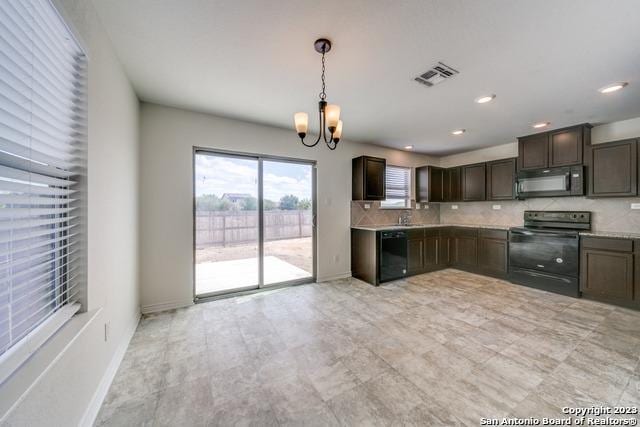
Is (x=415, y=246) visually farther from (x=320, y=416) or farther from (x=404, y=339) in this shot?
(x=320, y=416)

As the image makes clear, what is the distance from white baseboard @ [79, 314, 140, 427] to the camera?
1.38 metres

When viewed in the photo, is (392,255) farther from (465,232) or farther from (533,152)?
(533,152)

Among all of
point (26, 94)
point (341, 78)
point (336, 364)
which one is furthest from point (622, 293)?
point (26, 94)

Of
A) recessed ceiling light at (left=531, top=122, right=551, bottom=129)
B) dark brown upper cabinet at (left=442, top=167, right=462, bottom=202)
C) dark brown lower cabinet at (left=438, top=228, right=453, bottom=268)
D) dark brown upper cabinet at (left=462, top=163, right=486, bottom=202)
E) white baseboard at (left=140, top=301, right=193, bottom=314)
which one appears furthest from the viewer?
dark brown upper cabinet at (left=442, top=167, right=462, bottom=202)

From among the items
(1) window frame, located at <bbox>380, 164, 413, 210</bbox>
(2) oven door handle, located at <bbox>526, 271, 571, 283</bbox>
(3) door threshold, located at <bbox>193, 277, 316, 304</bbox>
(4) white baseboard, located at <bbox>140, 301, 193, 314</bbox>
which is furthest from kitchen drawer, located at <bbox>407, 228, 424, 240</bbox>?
(4) white baseboard, located at <bbox>140, 301, 193, 314</bbox>

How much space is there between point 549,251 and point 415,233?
1.89 metres

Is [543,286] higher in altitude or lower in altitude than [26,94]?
lower

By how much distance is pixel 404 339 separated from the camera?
2309 millimetres

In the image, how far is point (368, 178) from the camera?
429 cm

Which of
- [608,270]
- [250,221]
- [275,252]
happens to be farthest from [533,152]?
[250,221]

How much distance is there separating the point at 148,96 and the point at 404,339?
375 centimetres

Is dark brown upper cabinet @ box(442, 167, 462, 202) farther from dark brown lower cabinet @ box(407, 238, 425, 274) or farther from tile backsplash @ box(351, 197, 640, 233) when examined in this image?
dark brown lower cabinet @ box(407, 238, 425, 274)

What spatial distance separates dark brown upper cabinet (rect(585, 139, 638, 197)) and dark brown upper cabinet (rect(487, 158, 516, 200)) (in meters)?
0.94

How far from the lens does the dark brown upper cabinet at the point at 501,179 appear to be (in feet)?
14.1
